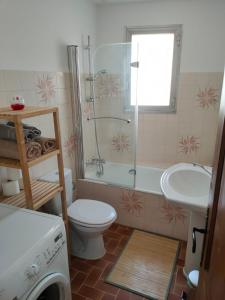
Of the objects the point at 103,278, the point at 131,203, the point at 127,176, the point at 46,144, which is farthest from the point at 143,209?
the point at 46,144

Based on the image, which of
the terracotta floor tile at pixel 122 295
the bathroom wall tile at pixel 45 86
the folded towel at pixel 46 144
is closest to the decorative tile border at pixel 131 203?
the terracotta floor tile at pixel 122 295

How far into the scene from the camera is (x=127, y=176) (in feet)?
8.30


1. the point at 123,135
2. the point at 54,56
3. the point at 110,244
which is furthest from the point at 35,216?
the point at 123,135

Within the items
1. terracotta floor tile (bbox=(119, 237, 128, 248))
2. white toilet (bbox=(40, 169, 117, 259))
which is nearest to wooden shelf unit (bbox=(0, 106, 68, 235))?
white toilet (bbox=(40, 169, 117, 259))

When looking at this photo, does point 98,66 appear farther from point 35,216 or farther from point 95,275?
point 95,275

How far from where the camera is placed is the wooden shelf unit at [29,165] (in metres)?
1.25

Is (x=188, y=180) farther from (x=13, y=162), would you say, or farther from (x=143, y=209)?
(x=13, y=162)

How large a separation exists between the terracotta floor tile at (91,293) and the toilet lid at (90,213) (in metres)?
0.49

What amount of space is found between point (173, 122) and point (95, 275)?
6.15ft

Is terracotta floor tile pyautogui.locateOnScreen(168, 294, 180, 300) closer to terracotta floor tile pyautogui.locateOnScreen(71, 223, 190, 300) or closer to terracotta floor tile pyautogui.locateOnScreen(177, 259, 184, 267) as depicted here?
terracotta floor tile pyautogui.locateOnScreen(71, 223, 190, 300)

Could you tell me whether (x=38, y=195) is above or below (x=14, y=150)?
below

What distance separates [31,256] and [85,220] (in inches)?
34.2

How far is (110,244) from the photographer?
2.20m

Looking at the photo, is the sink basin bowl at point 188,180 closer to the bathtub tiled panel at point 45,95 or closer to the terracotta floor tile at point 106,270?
the terracotta floor tile at point 106,270
